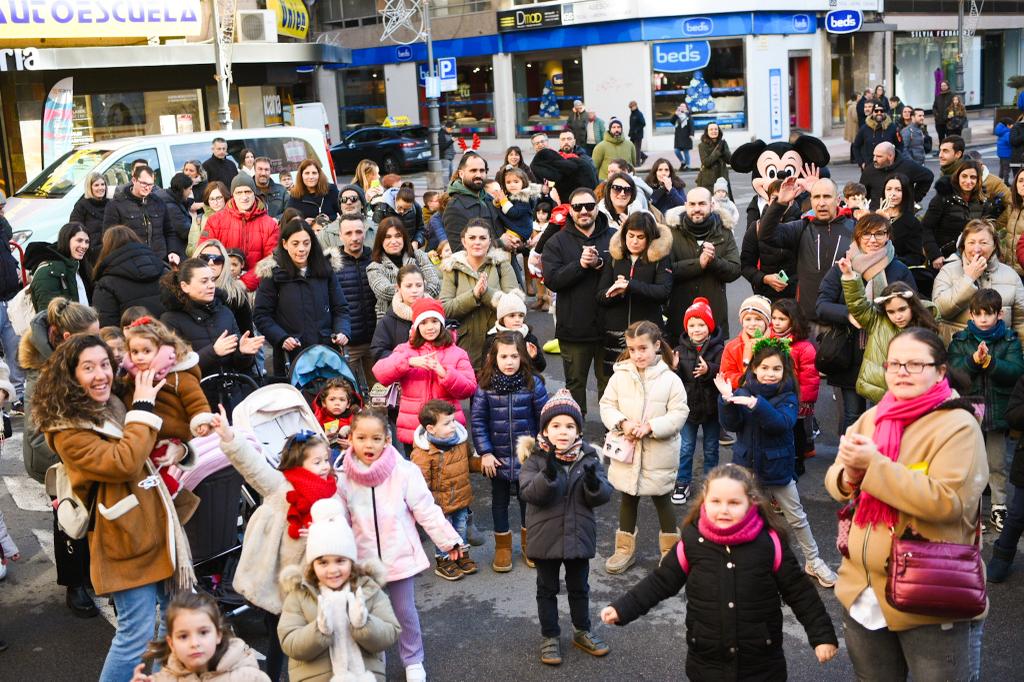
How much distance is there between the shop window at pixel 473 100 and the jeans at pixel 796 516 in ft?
113

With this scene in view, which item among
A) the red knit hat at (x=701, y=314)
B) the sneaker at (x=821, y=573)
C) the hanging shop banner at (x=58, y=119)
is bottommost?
the sneaker at (x=821, y=573)

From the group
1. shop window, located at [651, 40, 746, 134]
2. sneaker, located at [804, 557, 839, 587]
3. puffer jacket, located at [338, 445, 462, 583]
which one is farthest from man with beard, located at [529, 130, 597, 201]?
shop window, located at [651, 40, 746, 134]

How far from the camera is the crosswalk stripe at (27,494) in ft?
27.2

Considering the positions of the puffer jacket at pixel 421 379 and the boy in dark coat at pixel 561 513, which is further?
the puffer jacket at pixel 421 379

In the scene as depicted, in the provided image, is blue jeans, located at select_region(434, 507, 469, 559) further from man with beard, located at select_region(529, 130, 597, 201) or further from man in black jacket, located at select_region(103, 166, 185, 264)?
man with beard, located at select_region(529, 130, 597, 201)

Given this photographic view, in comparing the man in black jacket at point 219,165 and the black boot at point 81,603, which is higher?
the man in black jacket at point 219,165

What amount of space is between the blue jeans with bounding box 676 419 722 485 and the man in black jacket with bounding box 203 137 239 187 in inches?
353

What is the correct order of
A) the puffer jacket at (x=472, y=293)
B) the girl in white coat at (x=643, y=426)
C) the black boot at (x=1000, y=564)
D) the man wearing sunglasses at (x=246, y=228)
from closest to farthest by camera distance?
the black boot at (x=1000, y=564) < the girl in white coat at (x=643, y=426) < the puffer jacket at (x=472, y=293) < the man wearing sunglasses at (x=246, y=228)

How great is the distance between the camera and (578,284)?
28.5ft

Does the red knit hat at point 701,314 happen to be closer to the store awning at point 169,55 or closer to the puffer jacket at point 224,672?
the puffer jacket at point 224,672

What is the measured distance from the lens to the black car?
30.8 m

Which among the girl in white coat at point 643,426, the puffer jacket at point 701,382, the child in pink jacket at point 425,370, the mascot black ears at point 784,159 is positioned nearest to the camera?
the girl in white coat at point 643,426

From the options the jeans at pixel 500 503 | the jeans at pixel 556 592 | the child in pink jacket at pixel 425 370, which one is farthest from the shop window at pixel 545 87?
the jeans at pixel 556 592

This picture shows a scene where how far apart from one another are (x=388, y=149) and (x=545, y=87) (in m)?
9.73
